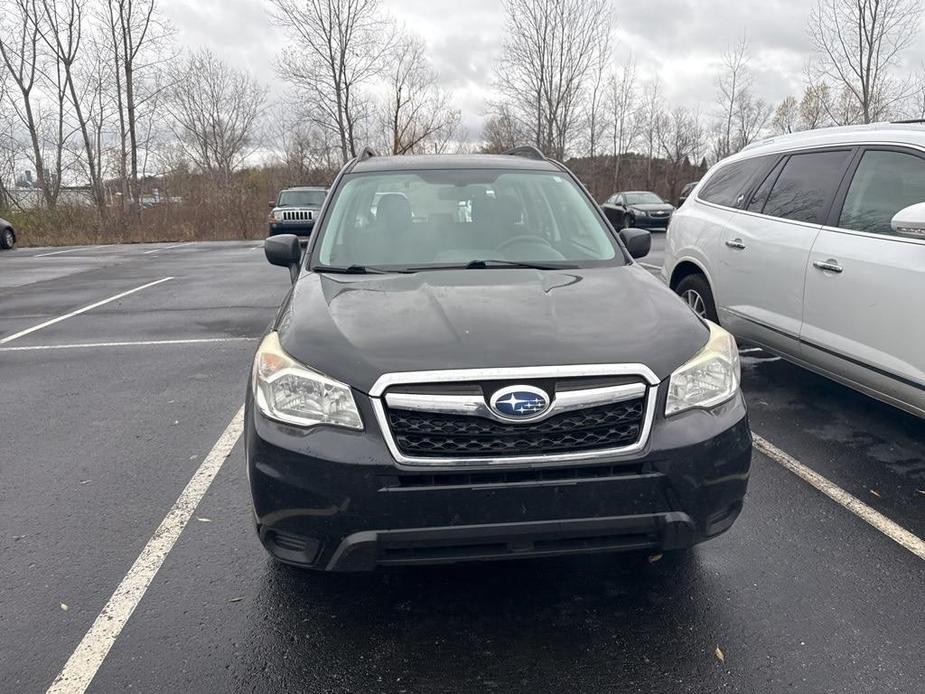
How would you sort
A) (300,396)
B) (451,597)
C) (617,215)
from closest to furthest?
(300,396)
(451,597)
(617,215)

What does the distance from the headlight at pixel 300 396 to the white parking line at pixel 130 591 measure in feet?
3.34

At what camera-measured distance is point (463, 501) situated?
2.19 meters

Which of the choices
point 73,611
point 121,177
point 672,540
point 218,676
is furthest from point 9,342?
point 121,177

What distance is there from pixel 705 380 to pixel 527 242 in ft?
4.77

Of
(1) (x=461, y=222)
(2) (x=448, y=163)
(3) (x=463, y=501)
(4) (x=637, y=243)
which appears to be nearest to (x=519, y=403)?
(3) (x=463, y=501)

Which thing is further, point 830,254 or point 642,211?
point 642,211

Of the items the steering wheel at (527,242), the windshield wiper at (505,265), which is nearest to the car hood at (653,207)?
the steering wheel at (527,242)

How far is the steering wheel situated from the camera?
356cm

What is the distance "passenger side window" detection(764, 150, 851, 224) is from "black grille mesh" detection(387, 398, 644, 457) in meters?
3.08

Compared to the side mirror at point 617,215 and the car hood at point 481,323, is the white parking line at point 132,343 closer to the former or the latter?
the car hood at point 481,323

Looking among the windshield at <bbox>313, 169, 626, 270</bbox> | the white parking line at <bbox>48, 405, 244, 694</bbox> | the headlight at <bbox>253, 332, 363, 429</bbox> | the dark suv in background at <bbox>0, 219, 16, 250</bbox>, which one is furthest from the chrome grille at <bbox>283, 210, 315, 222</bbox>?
the headlight at <bbox>253, 332, 363, 429</bbox>

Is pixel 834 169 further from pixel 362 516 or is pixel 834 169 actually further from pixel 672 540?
pixel 362 516

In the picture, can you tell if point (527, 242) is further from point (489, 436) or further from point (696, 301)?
point (696, 301)

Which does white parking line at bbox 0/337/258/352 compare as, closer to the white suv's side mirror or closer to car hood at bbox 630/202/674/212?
the white suv's side mirror
